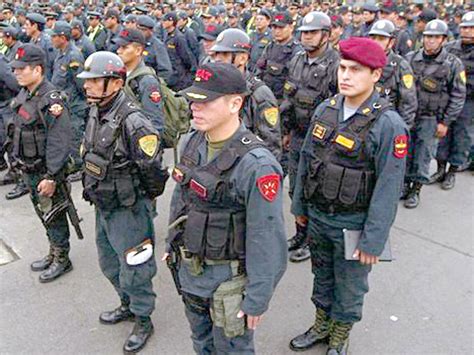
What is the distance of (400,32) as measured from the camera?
863 cm

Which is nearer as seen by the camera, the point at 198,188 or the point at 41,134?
the point at 198,188

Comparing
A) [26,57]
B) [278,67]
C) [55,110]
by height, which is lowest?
[278,67]

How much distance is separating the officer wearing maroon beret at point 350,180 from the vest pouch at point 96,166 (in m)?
1.30

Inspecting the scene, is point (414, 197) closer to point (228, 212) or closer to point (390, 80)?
point (390, 80)

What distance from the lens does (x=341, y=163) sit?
2.70m

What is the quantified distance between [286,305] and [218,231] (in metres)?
1.75

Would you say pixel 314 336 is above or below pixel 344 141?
below

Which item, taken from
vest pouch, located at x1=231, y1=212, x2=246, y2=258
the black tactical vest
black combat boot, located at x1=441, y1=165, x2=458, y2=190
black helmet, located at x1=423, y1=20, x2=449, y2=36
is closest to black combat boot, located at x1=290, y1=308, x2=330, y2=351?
vest pouch, located at x1=231, y1=212, x2=246, y2=258

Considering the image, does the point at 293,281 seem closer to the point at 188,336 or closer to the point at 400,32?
the point at 188,336

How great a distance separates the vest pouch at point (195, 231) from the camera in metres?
2.18

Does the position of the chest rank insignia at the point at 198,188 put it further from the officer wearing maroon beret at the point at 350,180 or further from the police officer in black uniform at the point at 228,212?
the officer wearing maroon beret at the point at 350,180

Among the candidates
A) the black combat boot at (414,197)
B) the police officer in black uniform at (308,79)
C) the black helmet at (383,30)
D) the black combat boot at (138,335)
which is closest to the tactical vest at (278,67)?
the police officer in black uniform at (308,79)

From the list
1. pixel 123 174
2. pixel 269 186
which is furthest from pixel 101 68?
pixel 269 186

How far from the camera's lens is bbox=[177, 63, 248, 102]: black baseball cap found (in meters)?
2.05
